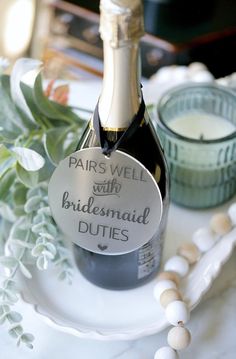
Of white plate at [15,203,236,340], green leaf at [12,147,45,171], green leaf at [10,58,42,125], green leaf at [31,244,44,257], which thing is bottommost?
white plate at [15,203,236,340]

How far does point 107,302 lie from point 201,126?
0.23 m

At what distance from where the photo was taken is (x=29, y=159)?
497 millimetres

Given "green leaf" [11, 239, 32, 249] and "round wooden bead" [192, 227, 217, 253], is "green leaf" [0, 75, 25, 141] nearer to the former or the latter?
"green leaf" [11, 239, 32, 249]

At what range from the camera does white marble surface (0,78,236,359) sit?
520 mm

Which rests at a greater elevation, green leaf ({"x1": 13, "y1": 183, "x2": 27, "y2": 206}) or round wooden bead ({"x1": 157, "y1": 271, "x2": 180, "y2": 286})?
green leaf ({"x1": 13, "y1": 183, "x2": 27, "y2": 206})

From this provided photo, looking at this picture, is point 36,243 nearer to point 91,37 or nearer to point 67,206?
point 67,206

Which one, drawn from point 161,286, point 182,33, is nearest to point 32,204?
point 161,286

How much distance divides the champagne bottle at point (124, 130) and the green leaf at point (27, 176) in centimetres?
5

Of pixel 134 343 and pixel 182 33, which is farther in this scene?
pixel 182 33

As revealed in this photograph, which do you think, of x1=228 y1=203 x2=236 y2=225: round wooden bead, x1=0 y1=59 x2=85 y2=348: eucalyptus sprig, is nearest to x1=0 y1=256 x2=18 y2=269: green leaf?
x1=0 y1=59 x2=85 y2=348: eucalyptus sprig

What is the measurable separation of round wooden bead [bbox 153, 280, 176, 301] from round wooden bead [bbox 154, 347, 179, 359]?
5cm

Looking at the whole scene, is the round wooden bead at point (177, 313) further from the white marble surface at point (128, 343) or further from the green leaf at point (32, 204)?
the green leaf at point (32, 204)

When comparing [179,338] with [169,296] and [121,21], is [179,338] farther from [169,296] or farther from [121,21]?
[121,21]

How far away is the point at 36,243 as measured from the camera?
1.69 ft
